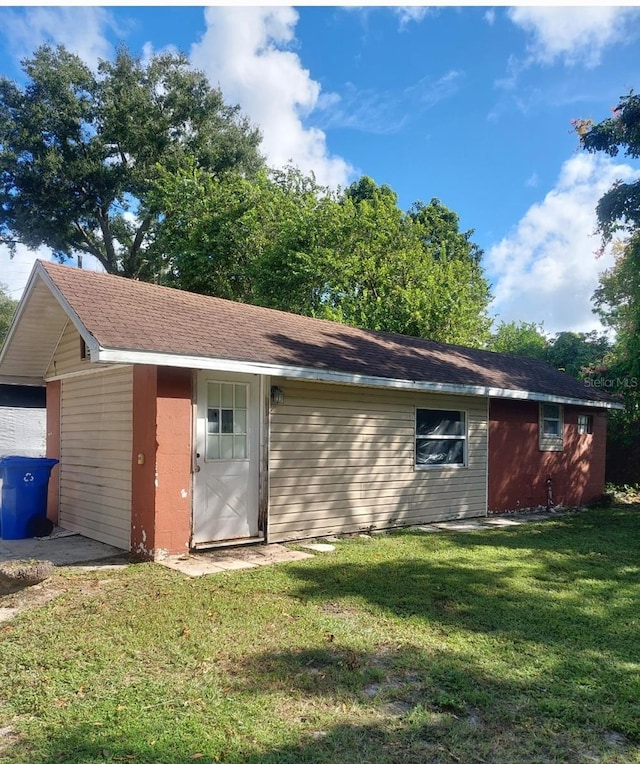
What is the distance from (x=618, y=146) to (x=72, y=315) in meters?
10.3

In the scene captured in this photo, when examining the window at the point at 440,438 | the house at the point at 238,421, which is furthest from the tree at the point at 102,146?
the window at the point at 440,438

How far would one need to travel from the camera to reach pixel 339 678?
3.56m

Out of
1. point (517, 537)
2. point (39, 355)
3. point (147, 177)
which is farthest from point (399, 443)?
point (147, 177)

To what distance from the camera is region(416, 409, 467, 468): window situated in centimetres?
976

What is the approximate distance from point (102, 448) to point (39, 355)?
2705 mm

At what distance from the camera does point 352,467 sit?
28.3 feet

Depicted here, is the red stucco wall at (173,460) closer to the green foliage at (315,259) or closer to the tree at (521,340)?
the green foliage at (315,259)

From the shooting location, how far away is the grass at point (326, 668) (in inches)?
111

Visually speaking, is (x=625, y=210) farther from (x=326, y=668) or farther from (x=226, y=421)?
(x=326, y=668)

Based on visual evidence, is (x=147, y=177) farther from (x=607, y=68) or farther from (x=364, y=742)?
(x=364, y=742)

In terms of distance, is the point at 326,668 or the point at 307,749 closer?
the point at 307,749
